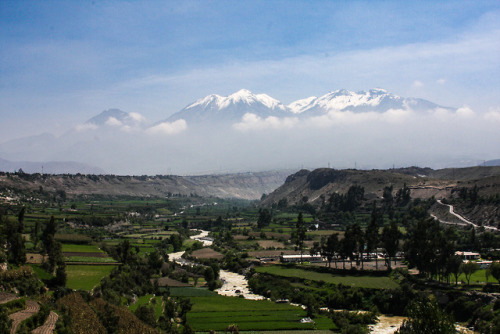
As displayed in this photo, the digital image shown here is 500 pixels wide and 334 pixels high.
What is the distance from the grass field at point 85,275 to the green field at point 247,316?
12453 mm

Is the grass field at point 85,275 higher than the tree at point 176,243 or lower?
higher

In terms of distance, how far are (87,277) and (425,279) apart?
43.5m

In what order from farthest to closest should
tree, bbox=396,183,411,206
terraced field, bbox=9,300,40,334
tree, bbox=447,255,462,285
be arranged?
tree, bbox=396,183,411,206
tree, bbox=447,255,462,285
terraced field, bbox=9,300,40,334

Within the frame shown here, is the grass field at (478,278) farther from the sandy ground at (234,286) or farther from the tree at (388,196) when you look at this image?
the tree at (388,196)

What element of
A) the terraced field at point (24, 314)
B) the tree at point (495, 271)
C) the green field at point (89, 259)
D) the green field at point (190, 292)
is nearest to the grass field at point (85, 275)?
the green field at point (89, 259)

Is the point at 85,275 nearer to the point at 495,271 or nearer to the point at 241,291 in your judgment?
the point at 241,291

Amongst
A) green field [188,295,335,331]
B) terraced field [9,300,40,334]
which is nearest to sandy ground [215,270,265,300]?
green field [188,295,335,331]

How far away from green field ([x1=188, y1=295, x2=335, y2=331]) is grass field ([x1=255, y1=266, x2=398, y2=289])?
11.5m

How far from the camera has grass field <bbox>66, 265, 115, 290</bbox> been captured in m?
55.9

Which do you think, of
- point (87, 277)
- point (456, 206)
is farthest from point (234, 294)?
point (456, 206)

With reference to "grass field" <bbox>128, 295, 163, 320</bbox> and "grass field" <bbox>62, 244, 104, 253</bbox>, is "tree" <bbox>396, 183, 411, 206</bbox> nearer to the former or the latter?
"grass field" <bbox>62, 244, 104, 253</bbox>

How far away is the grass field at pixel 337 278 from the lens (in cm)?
6240

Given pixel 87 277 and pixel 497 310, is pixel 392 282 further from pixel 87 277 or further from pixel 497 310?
pixel 87 277

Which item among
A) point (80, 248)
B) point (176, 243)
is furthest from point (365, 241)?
point (80, 248)
